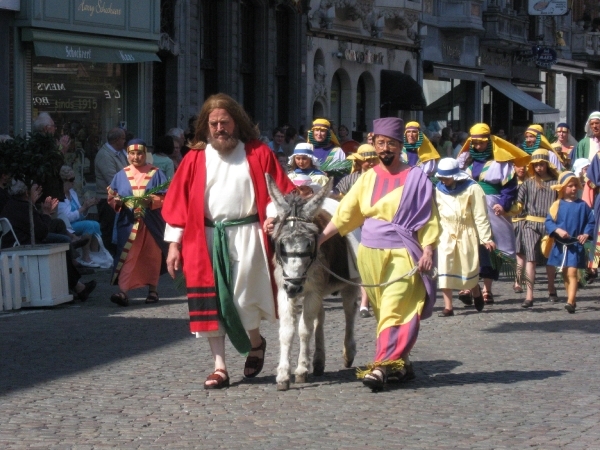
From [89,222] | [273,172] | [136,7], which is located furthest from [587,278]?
[136,7]

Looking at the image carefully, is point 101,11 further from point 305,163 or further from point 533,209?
point 305,163

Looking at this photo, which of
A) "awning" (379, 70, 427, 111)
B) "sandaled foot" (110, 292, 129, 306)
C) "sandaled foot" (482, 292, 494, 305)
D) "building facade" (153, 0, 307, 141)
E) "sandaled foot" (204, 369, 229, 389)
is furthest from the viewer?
"awning" (379, 70, 427, 111)

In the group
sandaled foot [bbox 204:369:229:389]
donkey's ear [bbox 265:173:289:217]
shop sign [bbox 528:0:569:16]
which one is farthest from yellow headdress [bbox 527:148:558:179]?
shop sign [bbox 528:0:569:16]

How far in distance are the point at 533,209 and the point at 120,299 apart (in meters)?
4.62

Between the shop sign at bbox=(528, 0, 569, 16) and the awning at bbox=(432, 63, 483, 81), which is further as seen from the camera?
the shop sign at bbox=(528, 0, 569, 16)

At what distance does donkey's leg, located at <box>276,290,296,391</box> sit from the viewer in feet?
30.0

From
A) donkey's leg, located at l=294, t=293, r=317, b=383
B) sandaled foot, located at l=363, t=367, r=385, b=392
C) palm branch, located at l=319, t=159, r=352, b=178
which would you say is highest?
palm branch, located at l=319, t=159, r=352, b=178

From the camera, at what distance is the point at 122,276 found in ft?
48.8

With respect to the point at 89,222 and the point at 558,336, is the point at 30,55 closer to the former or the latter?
the point at 89,222

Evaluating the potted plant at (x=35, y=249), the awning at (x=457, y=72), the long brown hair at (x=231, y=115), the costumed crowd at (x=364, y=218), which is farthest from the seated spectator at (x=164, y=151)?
the awning at (x=457, y=72)

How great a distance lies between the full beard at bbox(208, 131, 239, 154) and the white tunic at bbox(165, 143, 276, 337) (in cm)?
6

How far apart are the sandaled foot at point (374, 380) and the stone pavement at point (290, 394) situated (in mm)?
96

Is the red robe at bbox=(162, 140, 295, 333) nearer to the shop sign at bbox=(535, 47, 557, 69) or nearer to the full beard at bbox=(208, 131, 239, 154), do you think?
the full beard at bbox=(208, 131, 239, 154)

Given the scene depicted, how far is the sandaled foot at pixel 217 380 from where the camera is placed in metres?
9.26
